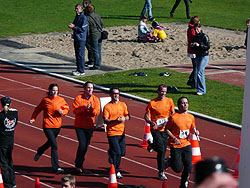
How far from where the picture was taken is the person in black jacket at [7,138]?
37.4 ft

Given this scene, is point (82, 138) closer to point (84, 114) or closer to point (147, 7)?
point (84, 114)

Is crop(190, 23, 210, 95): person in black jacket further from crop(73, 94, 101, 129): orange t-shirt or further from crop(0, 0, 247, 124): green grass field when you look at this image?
crop(73, 94, 101, 129): orange t-shirt

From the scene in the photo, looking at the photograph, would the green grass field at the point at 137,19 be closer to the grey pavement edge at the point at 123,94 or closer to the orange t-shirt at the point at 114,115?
the grey pavement edge at the point at 123,94

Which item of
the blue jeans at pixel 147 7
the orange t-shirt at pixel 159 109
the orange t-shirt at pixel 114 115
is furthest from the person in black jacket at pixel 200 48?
the blue jeans at pixel 147 7

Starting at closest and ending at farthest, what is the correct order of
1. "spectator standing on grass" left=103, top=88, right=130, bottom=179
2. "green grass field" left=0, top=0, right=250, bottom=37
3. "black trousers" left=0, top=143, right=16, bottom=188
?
"black trousers" left=0, top=143, right=16, bottom=188 → "spectator standing on grass" left=103, top=88, right=130, bottom=179 → "green grass field" left=0, top=0, right=250, bottom=37

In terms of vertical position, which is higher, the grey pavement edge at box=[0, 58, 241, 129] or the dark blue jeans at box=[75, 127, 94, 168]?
the dark blue jeans at box=[75, 127, 94, 168]

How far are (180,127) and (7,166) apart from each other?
11.1 feet

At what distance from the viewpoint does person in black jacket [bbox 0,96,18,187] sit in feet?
37.4

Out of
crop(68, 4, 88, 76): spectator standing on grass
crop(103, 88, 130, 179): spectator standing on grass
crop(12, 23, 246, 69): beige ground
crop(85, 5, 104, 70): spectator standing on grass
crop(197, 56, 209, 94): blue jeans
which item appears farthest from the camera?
crop(12, 23, 246, 69): beige ground

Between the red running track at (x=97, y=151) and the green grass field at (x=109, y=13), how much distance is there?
14.1 m

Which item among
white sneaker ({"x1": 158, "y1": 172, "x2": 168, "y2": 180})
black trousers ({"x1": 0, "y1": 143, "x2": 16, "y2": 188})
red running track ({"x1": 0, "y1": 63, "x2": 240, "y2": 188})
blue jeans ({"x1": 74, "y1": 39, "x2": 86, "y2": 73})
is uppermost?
blue jeans ({"x1": 74, "y1": 39, "x2": 86, "y2": 73})

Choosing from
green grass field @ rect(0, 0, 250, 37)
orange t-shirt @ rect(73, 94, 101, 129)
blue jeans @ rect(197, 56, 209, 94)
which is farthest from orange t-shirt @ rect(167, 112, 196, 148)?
green grass field @ rect(0, 0, 250, 37)

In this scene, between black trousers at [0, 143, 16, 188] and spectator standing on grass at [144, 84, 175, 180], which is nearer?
black trousers at [0, 143, 16, 188]

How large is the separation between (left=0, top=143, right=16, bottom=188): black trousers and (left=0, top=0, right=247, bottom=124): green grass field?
7369 mm
